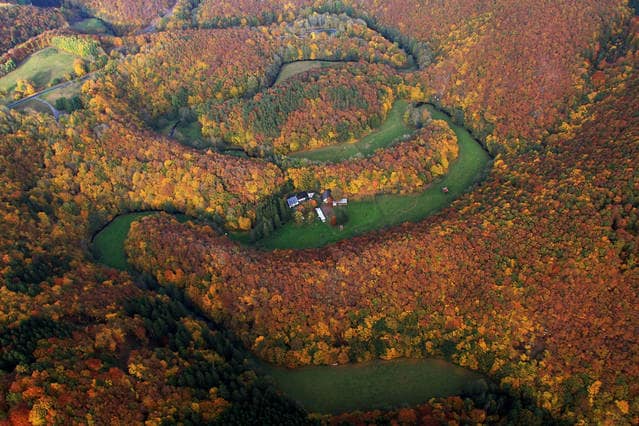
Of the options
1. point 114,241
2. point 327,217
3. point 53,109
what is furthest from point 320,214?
point 53,109

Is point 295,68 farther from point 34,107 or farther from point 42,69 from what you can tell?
point 42,69

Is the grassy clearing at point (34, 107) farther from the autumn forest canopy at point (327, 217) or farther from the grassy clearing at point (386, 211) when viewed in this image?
the grassy clearing at point (386, 211)

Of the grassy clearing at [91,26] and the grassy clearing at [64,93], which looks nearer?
the grassy clearing at [64,93]

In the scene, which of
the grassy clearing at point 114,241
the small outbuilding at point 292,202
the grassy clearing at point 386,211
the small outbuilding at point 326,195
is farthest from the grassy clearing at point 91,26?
the grassy clearing at point 386,211

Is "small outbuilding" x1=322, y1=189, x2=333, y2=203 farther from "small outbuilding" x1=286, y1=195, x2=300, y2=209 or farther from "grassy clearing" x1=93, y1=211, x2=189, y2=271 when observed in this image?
"grassy clearing" x1=93, y1=211, x2=189, y2=271

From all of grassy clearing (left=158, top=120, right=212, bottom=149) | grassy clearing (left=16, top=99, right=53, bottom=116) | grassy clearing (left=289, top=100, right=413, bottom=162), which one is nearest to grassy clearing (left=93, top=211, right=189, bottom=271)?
grassy clearing (left=158, top=120, right=212, bottom=149)
